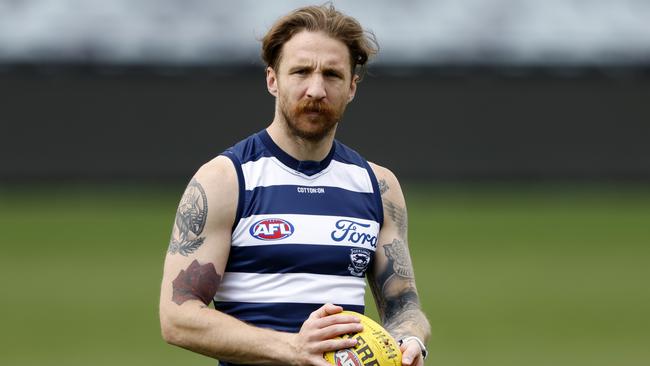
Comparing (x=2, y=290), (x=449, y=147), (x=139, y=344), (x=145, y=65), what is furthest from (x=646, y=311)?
(x=145, y=65)

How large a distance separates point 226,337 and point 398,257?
1.11 metres

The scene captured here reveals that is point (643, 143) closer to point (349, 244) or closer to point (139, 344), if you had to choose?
point (139, 344)

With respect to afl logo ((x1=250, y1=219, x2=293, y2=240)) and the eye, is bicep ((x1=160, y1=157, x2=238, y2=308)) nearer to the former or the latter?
afl logo ((x1=250, y1=219, x2=293, y2=240))

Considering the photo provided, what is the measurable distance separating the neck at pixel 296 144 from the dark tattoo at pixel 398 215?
445 millimetres

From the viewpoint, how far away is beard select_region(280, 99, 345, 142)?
6.27 m

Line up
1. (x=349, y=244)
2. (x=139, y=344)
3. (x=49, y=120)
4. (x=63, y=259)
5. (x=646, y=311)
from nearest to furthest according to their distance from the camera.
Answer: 1. (x=349, y=244)
2. (x=139, y=344)
3. (x=646, y=311)
4. (x=63, y=259)
5. (x=49, y=120)

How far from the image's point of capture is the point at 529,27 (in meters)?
32.1

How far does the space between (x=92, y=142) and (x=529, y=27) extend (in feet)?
34.0

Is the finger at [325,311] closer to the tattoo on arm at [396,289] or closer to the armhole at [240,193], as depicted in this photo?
the armhole at [240,193]

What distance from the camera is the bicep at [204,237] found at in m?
6.21

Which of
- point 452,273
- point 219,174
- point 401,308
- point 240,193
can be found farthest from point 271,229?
point 452,273

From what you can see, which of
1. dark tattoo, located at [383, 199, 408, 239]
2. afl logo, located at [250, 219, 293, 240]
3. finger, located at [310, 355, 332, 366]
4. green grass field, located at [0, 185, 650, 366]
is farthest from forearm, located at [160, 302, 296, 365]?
green grass field, located at [0, 185, 650, 366]

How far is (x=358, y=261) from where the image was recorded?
6.48 meters

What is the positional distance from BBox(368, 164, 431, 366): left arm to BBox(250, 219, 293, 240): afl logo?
24.7 inches
